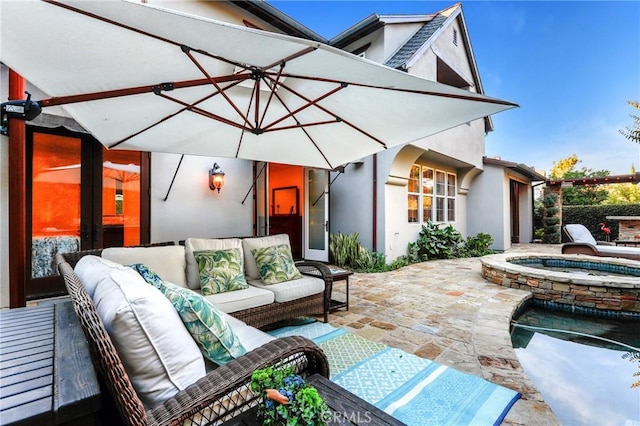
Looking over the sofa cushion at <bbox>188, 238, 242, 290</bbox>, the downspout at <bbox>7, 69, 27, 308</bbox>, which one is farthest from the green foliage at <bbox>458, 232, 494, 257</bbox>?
the downspout at <bbox>7, 69, 27, 308</bbox>

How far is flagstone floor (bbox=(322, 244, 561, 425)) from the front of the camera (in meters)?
2.25

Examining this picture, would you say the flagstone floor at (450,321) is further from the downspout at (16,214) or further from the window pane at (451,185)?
the window pane at (451,185)

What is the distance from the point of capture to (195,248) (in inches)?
121

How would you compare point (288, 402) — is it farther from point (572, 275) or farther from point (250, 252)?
point (572, 275)

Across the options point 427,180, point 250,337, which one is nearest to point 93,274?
point 250,337

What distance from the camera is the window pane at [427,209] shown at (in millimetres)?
8591

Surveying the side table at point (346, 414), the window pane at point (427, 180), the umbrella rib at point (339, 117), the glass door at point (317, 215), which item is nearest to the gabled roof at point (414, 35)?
Answer: the glass door at point (317, 215)

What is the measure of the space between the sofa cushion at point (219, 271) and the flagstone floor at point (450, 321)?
131 centimetres

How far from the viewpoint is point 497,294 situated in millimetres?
4531

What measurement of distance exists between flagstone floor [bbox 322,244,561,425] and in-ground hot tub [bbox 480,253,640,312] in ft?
0.77

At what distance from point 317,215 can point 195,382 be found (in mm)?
6216

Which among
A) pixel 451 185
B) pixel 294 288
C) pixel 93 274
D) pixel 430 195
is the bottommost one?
pixel 294 288

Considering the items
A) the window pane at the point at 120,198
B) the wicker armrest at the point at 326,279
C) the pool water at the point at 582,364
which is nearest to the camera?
the pool water at the point at 582,364

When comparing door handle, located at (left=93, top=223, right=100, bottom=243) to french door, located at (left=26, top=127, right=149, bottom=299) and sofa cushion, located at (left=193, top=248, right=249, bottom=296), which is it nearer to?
french door, located at (left=26, top=127, right=149, bottom=299)
